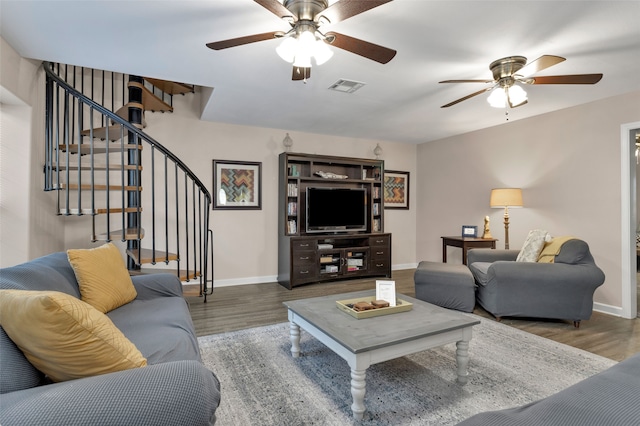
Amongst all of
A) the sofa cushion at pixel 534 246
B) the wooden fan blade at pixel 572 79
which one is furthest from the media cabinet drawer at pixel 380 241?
the wooden fan blade at pixel 572 79

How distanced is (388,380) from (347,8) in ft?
7.37

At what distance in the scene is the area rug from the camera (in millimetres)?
1819

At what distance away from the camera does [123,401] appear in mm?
915

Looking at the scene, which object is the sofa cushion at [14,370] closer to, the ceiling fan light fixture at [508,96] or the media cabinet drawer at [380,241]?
the ceiling fan light fixture at [508,96]

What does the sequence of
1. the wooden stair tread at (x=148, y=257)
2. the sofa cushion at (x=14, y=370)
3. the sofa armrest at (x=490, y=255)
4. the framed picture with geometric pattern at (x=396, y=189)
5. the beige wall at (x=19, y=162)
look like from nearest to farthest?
the sofa cushion at (x=14, y=370) → the beige wall at (x=19, y=162) → the wooden stair tread at (x=148, y=257) → the sofa armrest at (x=490, y=255) → the framed picture with geometric pattern at (x=396, y=189)

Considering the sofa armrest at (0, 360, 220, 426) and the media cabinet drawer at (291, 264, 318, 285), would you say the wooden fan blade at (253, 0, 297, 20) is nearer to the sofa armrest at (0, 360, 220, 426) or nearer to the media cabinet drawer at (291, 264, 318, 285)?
the sofa armrest at (0, 360, 220, 426)

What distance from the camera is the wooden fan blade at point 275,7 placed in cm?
167

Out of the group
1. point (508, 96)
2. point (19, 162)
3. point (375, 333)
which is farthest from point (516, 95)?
point (19, 162)

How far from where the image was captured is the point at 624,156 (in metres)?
3.52

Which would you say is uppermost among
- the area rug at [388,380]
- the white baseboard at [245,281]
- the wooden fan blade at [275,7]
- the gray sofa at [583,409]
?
the wooden fan blade at [275,7]

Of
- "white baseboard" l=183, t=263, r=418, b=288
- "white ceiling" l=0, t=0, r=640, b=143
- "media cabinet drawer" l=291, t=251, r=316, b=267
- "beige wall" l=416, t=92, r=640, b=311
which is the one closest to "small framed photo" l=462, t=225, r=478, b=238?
"beige wall" l=416, t=92, r=640, b=311

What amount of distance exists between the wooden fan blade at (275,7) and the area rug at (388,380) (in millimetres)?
2193

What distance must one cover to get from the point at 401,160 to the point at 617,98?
126 inches

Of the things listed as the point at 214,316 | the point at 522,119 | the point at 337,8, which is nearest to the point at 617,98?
the point at 522,119
